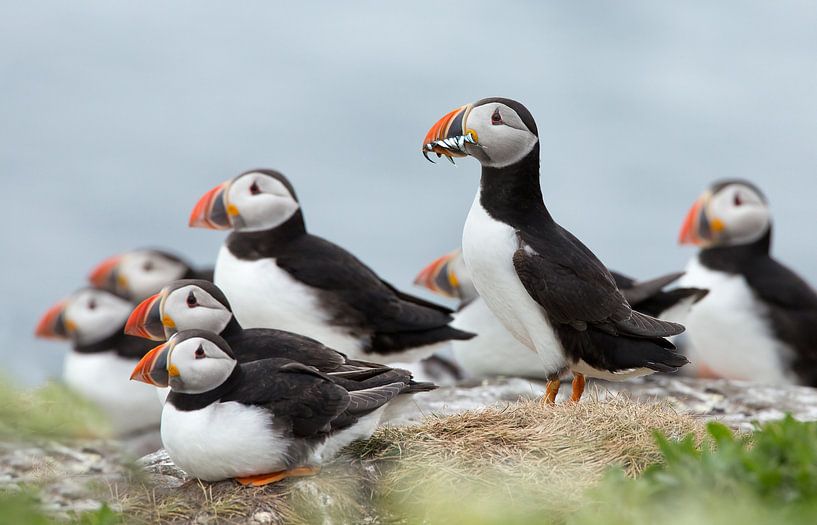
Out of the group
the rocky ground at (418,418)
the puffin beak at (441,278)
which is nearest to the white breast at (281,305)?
the rocky ground at (418,418)

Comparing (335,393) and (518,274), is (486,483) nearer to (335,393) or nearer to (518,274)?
(335,393)

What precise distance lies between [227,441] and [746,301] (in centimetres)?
676

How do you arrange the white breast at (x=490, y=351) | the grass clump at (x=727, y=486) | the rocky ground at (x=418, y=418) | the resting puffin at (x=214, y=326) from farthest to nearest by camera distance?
the white breast at (x=490, y=351), the resting puffin at (x=214, y=326), the rocky ground at (x=418, y=418), the grass clump at (x=727, y=486)

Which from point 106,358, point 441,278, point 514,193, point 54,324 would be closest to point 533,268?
point 514,193

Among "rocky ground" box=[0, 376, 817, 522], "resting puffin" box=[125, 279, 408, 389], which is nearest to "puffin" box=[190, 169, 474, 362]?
"rocky ground" box=[0, 376, 817, 522]

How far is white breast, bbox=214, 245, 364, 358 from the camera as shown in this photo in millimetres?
8961

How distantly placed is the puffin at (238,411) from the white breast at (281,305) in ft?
8.75

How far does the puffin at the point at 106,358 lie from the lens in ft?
36.9

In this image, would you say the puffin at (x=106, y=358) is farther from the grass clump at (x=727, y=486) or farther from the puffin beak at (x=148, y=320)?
the grass clump at (x=727, y=486)

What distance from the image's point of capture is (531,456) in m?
6.36

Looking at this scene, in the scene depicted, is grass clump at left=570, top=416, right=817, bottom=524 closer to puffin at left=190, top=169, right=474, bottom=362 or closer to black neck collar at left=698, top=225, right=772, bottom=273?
puffin at left=190, top=169, right=474, bottom=362

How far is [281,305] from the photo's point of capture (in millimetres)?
8977

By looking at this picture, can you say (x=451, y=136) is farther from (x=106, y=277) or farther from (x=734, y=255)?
(x=106, y=277)

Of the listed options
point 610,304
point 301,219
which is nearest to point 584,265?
point 610,304
